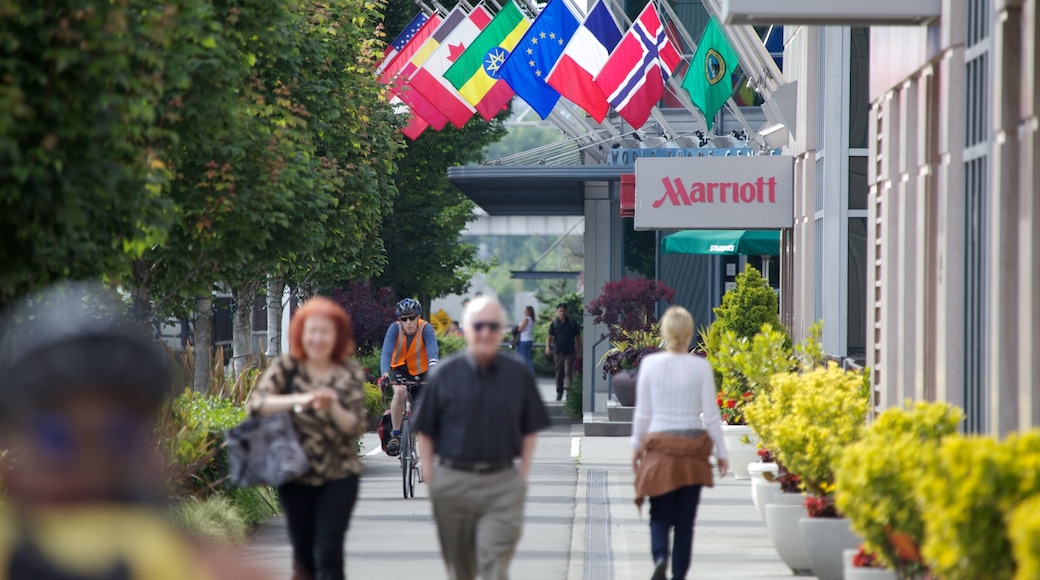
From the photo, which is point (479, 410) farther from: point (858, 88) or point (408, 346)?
point (858, 88)

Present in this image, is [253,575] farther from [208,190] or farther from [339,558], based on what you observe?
[208,190]

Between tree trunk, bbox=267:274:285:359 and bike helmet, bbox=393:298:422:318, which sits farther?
tree trunk, bbox=267:274:285:359

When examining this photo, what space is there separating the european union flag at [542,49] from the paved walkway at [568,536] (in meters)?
7.25

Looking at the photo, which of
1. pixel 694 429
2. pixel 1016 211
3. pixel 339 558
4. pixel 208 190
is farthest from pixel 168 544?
pixel 208 190

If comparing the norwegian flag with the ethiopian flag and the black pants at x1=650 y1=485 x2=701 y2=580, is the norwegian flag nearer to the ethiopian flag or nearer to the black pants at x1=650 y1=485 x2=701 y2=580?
the ethiopian flag

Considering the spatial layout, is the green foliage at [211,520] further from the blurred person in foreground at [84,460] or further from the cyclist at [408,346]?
the blurred person in foreground at [84,460]

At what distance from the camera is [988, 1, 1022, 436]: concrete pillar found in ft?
22.8

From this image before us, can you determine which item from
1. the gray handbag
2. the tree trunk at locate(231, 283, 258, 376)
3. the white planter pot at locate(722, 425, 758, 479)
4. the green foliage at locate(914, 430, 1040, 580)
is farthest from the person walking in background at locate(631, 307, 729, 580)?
the tree trunk at locate(231, 283, 258, 376)

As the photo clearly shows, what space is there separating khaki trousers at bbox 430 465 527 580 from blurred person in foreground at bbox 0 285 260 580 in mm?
4464

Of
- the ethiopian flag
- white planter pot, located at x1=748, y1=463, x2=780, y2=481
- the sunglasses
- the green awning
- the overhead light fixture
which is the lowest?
white planter pot, located at x1=748, y1=463, x2=780, y2=481

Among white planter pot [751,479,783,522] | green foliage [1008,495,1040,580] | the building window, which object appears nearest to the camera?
green foliage [1008,495,1040,580]

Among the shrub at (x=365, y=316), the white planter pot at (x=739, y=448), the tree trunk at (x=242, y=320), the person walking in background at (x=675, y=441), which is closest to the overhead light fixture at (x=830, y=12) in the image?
the person walking in background at (x=675, y=441)

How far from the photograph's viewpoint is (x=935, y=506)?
5023mm

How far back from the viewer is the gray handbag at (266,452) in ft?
21.4
